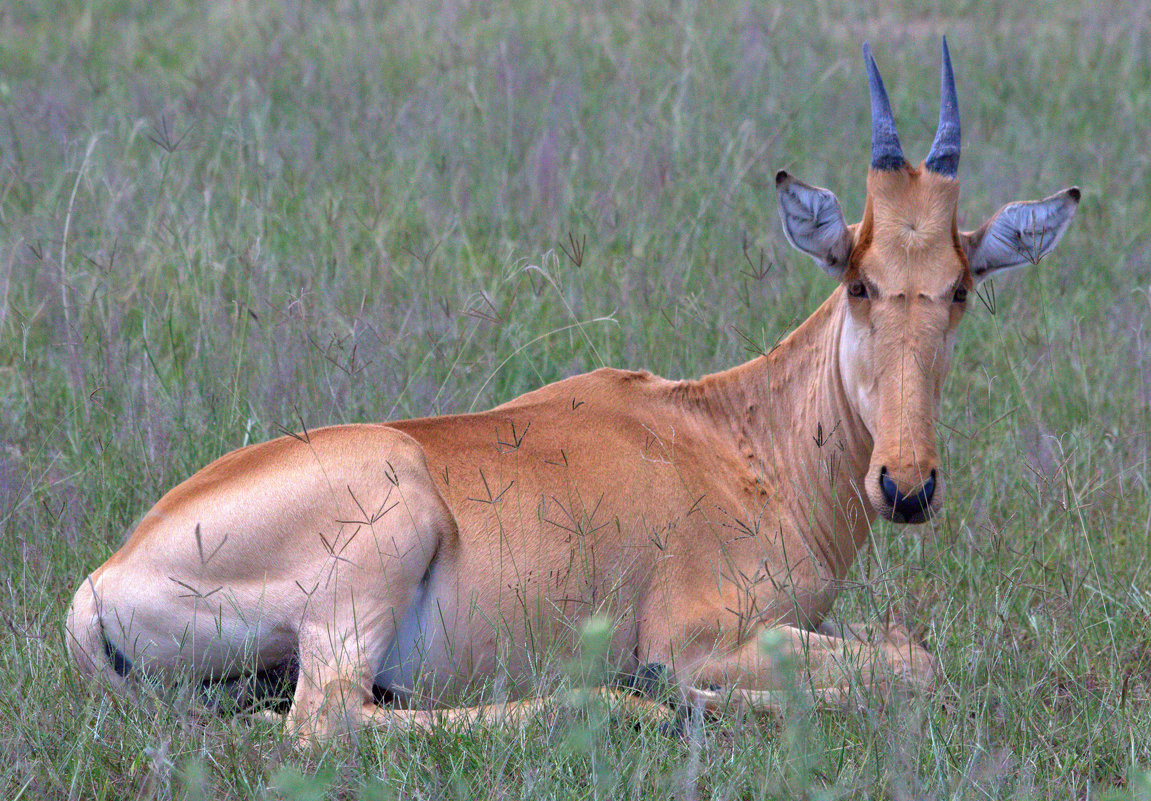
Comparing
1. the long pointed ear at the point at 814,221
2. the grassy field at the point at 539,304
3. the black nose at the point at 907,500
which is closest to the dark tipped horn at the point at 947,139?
the long pointed ear at the point at 814,221

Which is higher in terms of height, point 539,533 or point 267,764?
point 539,533

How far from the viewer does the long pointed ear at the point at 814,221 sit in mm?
3871

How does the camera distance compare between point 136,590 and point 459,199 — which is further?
point 459,199

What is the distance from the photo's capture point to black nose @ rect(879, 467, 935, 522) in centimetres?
354

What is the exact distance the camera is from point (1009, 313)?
660 centimetres

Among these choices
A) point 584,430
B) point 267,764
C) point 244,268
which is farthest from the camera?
point 244,268

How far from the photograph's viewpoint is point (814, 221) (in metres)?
3.91

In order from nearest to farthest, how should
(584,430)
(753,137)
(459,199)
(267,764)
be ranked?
1. (267,764)
2. (584,430)
3. (459,199)
4. (753,137)

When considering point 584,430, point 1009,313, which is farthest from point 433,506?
point 1009,313

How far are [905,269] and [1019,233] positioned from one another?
17.7 inches

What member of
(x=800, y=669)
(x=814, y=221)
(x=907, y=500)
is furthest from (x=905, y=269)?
(x=800, y=669)

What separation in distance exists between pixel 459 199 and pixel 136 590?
4.27 m

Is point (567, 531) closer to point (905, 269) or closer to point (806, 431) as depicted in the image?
point (806, 431)

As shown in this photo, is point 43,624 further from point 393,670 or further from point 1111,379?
point 1111,379
